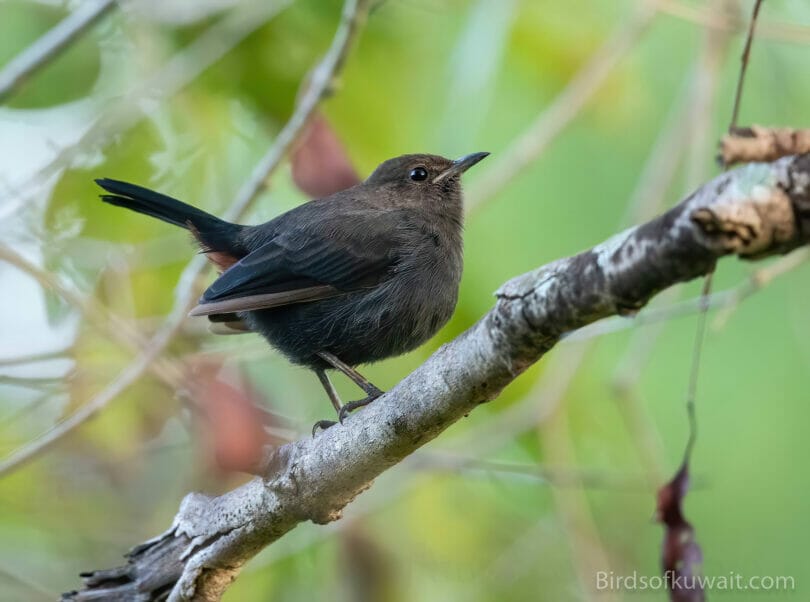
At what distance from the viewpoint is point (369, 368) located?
6.08 metres

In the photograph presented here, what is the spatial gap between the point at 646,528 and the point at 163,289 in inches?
138

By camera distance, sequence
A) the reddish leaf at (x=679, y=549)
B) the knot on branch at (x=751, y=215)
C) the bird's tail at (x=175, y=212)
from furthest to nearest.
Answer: the bird's tail at (x=175, y=212) → the reddish leaf at (x=679, y=549) → the knot on branch at (x=751, y=215)

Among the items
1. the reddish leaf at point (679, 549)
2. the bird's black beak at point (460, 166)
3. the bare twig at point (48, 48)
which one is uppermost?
the bare twig at point (48, 48)

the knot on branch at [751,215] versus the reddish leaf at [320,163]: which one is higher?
the reddish leaf at [320,163]

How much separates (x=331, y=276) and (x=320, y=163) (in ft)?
2.08

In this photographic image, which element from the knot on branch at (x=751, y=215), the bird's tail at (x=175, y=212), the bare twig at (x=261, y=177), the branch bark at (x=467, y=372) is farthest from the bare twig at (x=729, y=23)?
the knot on branch at (x=751, y=215)

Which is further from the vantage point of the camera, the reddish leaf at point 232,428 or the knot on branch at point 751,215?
the reddish leaf at point 232,428

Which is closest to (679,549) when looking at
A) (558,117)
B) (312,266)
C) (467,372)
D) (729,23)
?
(467,372)

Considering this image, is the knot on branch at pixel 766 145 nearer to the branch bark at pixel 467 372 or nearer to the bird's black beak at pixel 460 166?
the branch bark at pixel 467 372

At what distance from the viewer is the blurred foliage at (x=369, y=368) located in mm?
5152

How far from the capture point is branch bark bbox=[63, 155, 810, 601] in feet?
6.07

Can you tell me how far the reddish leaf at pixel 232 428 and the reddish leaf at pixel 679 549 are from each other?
122 centimetres

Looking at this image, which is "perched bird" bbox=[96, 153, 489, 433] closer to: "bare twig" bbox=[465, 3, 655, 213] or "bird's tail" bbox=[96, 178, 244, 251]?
"bird's tail" bbox=[96, 178, 244, 251]

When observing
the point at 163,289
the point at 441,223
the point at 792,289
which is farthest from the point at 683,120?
the point at 163,289
